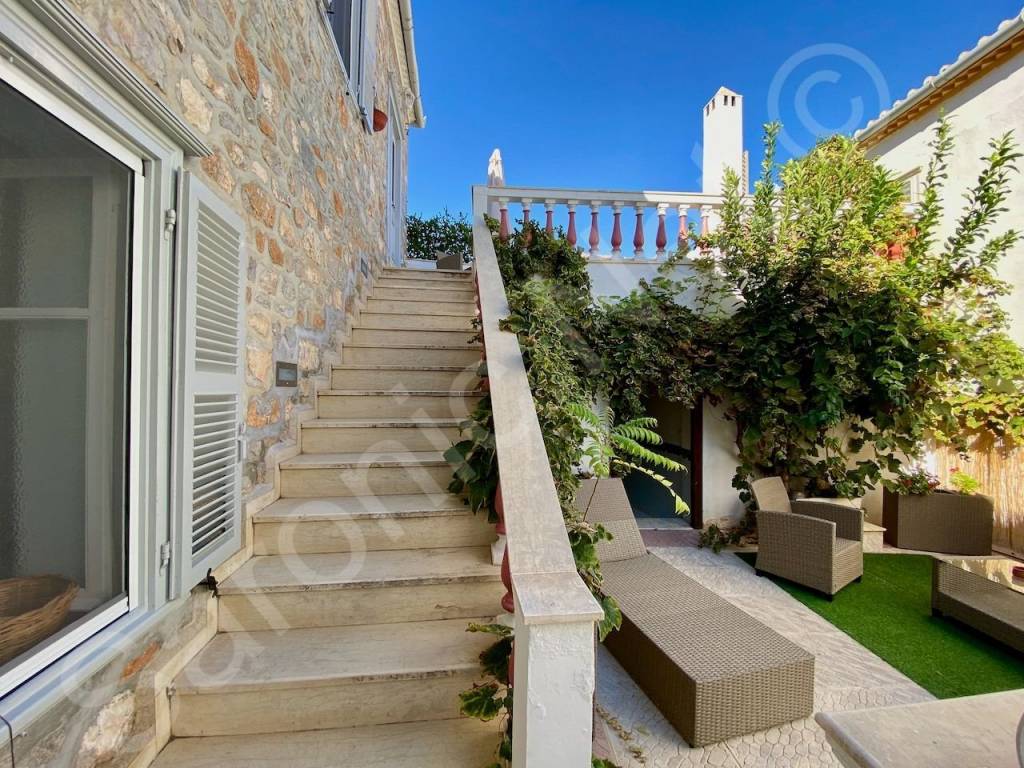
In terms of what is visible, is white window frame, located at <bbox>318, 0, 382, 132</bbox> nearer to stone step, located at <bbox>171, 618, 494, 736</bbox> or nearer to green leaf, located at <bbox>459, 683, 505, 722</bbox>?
stone step, located at <bbox>171, 618, 494, 736</bbox>

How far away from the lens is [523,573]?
1122 millimetres

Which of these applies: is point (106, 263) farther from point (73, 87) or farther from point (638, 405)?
point (638, 405)

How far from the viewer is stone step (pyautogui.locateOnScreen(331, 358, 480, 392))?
323cm

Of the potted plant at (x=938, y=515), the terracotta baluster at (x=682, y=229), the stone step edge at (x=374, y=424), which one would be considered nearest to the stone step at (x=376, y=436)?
the stone step edge at (x=374, y=424)

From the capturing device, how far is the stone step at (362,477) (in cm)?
236

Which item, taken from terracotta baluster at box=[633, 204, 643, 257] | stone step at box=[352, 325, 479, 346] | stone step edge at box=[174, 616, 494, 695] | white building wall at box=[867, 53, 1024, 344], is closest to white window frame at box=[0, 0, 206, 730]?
stone step edge at box=[174, 616, 494, 695]

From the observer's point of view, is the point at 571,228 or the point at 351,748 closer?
the point at 351,748

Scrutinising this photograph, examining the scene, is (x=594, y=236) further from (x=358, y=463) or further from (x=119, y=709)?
(x=119, y=709)

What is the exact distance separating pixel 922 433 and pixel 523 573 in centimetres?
546

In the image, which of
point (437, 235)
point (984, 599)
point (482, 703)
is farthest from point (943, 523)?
point (437, 235)

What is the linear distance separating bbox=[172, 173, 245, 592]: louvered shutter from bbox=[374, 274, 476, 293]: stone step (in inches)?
112

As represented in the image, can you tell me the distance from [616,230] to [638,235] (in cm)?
25

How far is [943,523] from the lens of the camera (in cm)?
444

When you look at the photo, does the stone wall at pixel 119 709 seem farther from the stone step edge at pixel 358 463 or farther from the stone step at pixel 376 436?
the stone step at pixel 376 436
